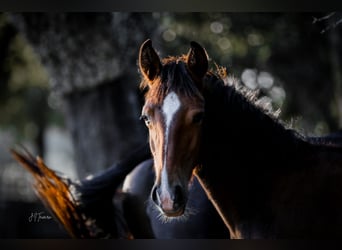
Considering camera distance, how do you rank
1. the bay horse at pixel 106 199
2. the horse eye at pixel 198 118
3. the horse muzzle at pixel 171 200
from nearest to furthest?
the horse muzzle at pixel 171 200
the horse eye at pixel 198 118
the bay horse at pixel 106 199

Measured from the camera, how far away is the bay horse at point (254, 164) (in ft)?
8.77

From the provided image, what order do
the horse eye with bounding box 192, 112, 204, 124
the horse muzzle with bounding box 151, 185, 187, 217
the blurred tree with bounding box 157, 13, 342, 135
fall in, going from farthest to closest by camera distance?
the blurred tree with bounding box 157, 13, 342, 135, the horse eye with bounding box 192, 112, 204, 124, the horse muzzle with bounding box 151, 185, 187, 217

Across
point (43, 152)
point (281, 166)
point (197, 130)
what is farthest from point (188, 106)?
point (43, 152)

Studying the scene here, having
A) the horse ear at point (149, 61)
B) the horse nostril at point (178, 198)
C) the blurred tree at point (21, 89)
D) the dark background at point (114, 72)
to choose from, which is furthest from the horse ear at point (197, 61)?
the blurred tree at point (21, 89)

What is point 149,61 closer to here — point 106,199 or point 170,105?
point 170,105

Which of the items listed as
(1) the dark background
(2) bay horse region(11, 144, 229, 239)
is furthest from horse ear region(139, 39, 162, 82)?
(2) bay horse region(11, 144, 229, 239)

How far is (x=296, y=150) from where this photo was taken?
2.71 meters

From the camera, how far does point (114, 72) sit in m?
4.89

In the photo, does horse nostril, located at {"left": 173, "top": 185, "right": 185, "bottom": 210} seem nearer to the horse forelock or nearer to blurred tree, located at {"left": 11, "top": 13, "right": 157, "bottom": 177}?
the horse forelock

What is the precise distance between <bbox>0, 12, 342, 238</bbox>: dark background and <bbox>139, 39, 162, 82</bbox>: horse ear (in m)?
0.57

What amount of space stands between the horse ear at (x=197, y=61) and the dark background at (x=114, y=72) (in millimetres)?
381

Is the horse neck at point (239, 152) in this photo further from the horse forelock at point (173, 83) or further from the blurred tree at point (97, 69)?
the blurred tree at point (97, 69)

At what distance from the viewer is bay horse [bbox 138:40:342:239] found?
2.67 meters
